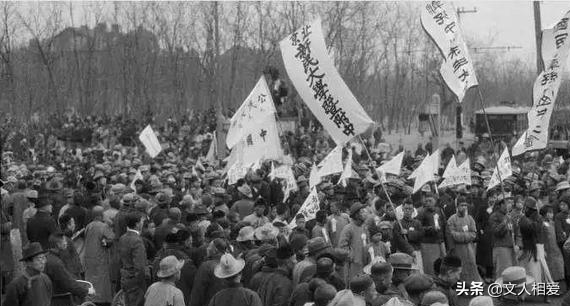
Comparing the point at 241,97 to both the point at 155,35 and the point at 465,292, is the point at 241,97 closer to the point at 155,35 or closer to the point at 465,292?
the point at 155,35

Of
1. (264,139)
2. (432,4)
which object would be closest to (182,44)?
(264,139)

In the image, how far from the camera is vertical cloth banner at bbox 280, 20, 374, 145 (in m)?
10.9

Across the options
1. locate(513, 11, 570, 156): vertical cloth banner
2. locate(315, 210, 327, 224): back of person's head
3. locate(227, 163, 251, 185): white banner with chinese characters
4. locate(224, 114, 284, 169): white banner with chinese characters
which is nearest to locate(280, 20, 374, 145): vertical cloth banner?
locate(315, 210, 327, 224): back of person's head

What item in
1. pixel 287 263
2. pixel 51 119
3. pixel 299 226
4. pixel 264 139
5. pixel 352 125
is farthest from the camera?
pixel 51 119

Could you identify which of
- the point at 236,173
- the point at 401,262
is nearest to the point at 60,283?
the point at 401,262

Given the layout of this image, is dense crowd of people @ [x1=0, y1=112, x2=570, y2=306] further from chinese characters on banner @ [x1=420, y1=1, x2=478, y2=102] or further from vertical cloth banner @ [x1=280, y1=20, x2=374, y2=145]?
chinese characters on banner @ [x1=420, y1=1, x2=478, y2=102]

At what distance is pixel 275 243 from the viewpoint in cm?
888

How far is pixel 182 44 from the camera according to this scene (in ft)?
138

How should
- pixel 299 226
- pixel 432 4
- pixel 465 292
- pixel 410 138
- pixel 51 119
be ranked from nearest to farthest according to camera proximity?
1. pixel 465 292
2. pixel 299 226
3. pixel 432 4
4. pixel 51 119
5. pixel 410 138

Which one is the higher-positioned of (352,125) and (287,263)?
(352,125)

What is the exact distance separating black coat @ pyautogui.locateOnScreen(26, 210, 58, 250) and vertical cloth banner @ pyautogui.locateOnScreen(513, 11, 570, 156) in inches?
241

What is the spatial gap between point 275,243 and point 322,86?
2909 millimetres

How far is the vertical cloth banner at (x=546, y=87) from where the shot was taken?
11828mm

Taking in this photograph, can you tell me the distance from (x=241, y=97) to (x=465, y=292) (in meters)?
41.3
